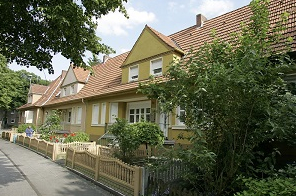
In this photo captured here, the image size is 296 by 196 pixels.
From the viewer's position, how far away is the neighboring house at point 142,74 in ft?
42.4

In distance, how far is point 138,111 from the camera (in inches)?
666

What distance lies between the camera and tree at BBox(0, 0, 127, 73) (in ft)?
21.5

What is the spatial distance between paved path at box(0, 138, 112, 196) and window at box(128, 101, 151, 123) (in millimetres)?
6432

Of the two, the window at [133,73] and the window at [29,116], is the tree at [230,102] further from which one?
the window at [29,116]

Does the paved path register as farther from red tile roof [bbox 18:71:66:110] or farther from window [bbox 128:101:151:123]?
red tile roof [bbox 18:71:66:110]

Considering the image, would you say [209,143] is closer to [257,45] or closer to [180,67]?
[180,67]

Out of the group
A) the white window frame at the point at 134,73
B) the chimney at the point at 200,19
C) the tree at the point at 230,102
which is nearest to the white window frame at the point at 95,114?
the white window frame at the point at 134,73

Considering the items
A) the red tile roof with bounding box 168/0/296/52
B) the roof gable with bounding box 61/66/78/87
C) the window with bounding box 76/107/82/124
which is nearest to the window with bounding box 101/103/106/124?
the window with bounding box 76/107/82/124

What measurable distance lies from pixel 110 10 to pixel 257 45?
14.7ft

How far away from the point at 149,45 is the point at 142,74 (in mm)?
1892

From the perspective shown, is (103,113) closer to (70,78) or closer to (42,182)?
(70,78)

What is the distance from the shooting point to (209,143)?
582 centimetres

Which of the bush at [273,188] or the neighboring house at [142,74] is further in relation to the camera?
the neighboring house at [142,74]

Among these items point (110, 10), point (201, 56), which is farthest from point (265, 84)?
point (110, 10)
